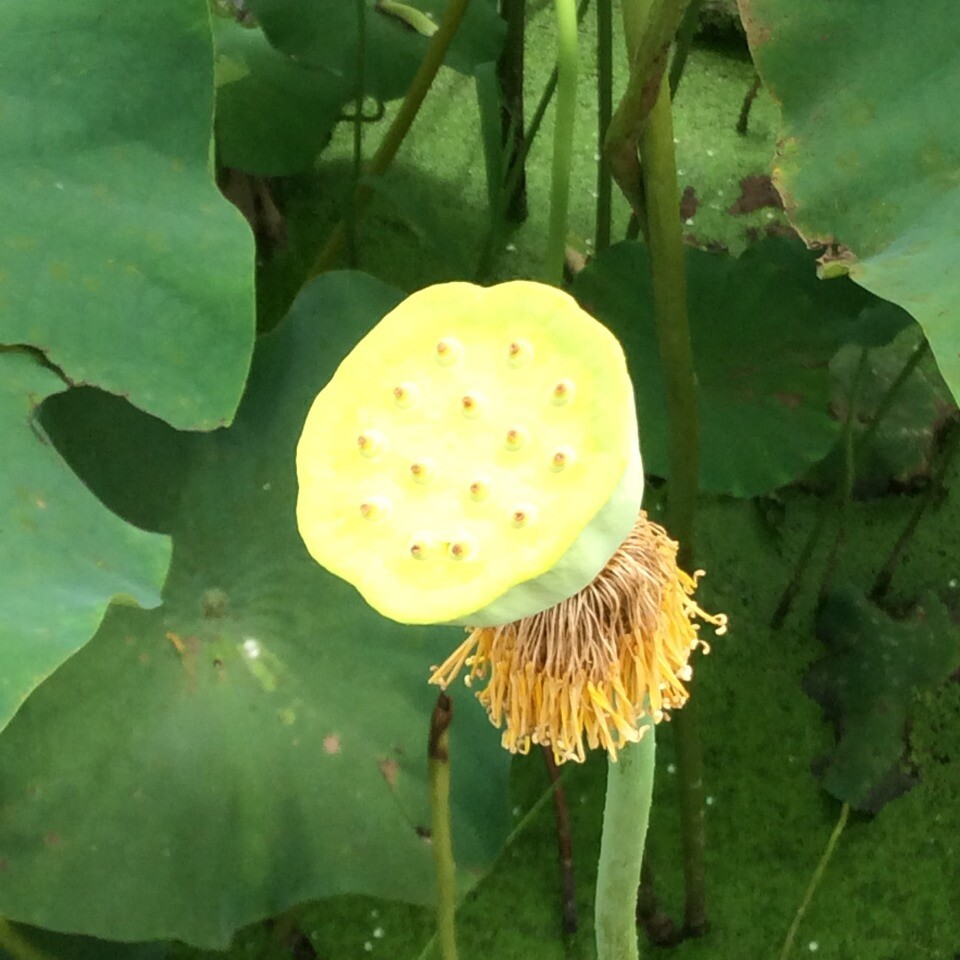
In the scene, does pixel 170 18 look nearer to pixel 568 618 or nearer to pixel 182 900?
pixel 568 618

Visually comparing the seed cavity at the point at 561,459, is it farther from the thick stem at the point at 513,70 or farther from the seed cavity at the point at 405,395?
the thick stem at the point at 513,70

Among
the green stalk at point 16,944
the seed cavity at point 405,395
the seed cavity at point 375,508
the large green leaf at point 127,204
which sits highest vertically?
the seed cavity at point 405,395

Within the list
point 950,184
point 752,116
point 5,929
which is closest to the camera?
point 950,184

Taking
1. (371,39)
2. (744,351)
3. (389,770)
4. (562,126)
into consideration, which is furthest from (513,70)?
(389,770)

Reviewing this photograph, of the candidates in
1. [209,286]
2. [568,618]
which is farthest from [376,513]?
[209,286]

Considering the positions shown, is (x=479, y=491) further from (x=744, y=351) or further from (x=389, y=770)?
(x=744, y=351)

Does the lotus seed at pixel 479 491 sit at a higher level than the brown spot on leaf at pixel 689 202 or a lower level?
higher

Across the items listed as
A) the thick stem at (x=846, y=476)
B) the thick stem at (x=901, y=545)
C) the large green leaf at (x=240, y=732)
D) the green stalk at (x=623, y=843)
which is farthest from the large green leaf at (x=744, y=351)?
the green stalk at (x=623, y=843)
